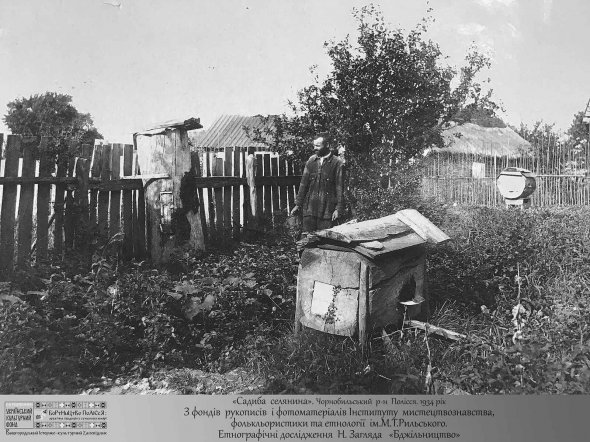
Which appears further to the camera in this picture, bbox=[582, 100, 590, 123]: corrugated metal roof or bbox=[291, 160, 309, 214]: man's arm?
bbox=[291, 160, 309, 214]: man's arm

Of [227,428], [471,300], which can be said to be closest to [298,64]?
[471,300]

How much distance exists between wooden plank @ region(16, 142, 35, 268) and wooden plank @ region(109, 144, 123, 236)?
86 centimetres

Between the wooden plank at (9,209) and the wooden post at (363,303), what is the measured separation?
3203 millimetres

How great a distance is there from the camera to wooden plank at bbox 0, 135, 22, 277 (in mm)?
4160

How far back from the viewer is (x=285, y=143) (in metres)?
6.98

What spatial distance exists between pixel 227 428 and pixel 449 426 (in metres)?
1.58

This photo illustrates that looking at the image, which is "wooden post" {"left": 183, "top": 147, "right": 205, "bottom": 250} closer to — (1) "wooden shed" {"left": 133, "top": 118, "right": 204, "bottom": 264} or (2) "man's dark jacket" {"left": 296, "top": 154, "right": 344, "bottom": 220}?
(1) "wooden shed" {"left": 133, "top": 118, "right": 204, "bottom": 264}

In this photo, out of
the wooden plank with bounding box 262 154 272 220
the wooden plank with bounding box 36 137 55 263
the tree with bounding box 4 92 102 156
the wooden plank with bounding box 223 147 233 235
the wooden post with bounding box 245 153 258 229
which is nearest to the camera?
the tree with bounding box 4 92 102 156

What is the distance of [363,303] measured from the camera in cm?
324

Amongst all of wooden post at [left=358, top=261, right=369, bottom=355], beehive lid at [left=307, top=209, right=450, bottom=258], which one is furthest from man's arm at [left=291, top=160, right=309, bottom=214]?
wooden post at [left=358, top=261, right=369, bottom=355]

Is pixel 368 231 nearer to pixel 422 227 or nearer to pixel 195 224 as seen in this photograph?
pixel 422 227

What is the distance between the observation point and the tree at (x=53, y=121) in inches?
154

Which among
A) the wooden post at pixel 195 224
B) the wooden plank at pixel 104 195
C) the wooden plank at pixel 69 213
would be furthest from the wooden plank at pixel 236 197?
the wooden plank at pixel 69 213

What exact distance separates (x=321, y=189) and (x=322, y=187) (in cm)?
3
